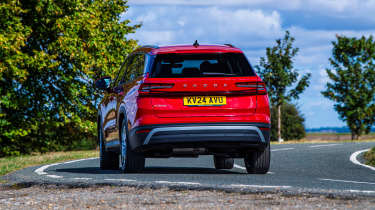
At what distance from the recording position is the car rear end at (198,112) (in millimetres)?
9461

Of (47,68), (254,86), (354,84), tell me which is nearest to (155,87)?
(254,86)

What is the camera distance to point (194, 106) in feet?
31.1

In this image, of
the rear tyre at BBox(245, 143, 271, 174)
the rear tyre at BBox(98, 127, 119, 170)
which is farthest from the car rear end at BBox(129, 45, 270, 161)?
the rear tyre at BBox(98, 127, 119, 170)

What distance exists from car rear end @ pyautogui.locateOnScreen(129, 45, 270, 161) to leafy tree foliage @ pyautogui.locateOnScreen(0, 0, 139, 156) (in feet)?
51.8

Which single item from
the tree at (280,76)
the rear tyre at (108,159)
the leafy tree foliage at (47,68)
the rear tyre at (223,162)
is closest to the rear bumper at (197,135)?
the rear tyre at (108,159)

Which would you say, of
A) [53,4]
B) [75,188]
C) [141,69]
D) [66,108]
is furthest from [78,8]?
[75,188]

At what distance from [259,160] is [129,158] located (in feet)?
6.82

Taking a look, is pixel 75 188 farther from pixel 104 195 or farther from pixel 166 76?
pixel 166 76

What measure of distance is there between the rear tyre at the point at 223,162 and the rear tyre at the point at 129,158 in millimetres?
2755

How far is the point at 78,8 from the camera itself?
26.5m

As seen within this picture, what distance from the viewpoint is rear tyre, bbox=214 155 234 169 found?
1292cm

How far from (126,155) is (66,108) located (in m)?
18.0

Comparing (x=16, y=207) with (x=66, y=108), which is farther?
(x=66, y=108)

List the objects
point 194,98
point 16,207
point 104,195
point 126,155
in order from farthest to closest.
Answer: point 126,155
point 194,98
point 104,195
point 16,207
